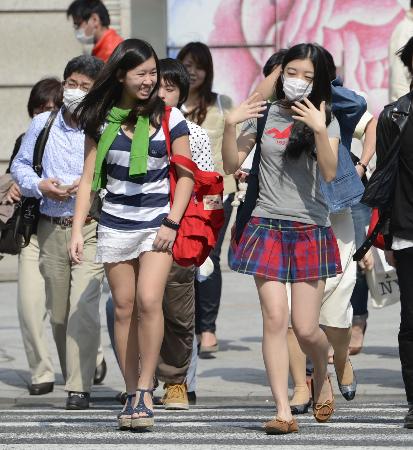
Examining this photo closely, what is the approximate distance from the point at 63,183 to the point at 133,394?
211 centimetres

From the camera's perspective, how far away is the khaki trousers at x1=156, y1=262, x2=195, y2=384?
9344mm

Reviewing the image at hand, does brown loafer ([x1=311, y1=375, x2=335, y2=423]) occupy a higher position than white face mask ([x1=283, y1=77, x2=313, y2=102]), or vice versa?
white face mask ([x1=283, y1=77, x2=313, y2=102])

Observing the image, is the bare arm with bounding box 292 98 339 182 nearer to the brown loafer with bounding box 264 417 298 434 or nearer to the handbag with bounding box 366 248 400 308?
the brown loafer with bounding box 264 417 298 434

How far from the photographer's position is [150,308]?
7953mm

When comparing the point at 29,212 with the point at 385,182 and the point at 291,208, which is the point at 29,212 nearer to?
the point at 291,208

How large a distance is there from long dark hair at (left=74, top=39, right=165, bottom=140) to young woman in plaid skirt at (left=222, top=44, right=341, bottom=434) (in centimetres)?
45

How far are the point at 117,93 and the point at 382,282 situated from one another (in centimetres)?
374

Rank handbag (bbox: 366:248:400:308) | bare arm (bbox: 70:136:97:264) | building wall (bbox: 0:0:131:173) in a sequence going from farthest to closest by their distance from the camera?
building wall (bbox: 0:0:131:173) → handbag (bbox: 366:248:400:308) → bare arm (bbox: 70:136:97:264)

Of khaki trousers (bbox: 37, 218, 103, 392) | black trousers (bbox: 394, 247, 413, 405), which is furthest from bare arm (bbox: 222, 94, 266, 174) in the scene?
khaki trousers (bbox: 37, 218, 103, 392)

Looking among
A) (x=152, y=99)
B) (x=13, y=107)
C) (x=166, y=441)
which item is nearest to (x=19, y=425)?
(x=166, y=441)

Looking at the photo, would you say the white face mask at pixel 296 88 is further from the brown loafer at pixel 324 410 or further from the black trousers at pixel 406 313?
the brown loafer at pixel 324 410

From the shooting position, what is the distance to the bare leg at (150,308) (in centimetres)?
795

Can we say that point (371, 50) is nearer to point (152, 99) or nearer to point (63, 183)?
point (63, 183)

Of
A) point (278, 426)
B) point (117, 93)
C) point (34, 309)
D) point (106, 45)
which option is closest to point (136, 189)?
point (117, 93)
